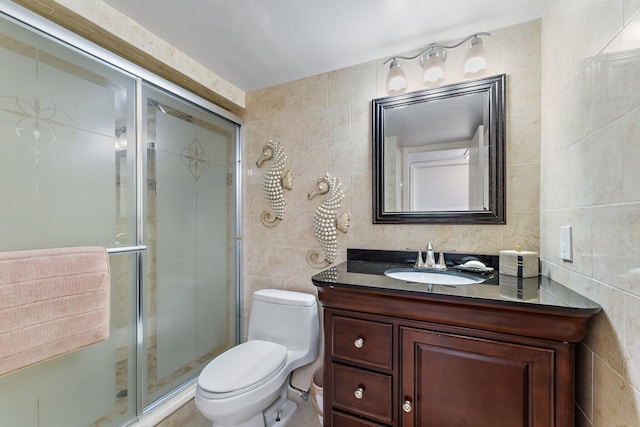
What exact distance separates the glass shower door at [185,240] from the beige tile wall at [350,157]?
0.17 meters

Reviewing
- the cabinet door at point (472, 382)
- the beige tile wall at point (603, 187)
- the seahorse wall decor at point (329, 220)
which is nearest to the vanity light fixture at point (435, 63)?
the beige tile wall at point (603, 187)

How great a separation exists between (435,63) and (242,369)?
1.89 metres

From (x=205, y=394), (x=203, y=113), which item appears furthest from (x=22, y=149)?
(x=205, y=394)

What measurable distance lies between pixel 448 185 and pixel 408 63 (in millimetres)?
747

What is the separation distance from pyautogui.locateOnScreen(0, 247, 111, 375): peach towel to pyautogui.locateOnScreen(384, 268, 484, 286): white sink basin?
1.28m

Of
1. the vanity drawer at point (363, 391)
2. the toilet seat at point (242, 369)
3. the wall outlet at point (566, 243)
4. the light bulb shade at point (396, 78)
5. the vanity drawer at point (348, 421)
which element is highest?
the light bulb shade at point (396, 78)

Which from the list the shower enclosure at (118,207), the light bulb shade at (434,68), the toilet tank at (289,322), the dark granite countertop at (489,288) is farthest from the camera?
the toilet tank at (289,322)

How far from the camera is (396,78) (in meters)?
1.52

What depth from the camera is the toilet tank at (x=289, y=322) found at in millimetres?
1604

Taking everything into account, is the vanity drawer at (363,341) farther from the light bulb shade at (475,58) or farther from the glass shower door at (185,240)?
the light bulb shade at (475,58)

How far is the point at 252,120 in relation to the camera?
2.02 m

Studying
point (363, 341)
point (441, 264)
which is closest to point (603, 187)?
point (441, 264)

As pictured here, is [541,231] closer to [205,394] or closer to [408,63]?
[408,63]

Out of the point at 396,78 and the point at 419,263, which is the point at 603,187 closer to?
the point at 419,263
